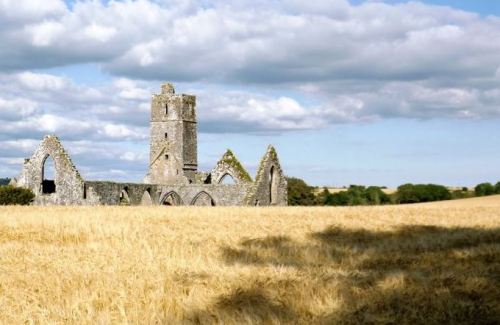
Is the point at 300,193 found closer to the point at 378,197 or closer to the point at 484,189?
the point at 378,197

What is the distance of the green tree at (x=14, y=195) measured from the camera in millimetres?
40219

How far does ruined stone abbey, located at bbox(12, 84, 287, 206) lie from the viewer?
4262 centimetres

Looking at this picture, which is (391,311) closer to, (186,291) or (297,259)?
(186,291)

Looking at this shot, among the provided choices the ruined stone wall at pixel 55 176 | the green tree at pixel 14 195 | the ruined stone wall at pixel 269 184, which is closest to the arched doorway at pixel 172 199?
the ruined stone wall at pixel 269 184

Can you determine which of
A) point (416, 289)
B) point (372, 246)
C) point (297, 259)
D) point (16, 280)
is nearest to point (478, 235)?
point (372, 246)

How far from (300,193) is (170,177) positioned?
2228 cm

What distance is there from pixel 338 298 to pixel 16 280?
12.6 ft

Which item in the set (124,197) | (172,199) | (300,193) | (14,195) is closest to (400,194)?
(300,193)

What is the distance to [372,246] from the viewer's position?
12.9 metres

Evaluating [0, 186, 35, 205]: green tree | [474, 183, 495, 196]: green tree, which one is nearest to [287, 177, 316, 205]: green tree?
[474, 183, 495, 196]: green tree

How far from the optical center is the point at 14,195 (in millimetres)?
41125

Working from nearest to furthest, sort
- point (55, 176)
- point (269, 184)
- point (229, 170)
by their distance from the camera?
1. point (55, 176)
2. point (269, 184)
3. point (229, 170)

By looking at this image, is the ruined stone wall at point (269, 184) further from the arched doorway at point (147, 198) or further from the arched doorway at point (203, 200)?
the arched doorway at point (147, 198)

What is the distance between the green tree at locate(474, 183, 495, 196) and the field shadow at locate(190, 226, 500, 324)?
6227 centimetres
